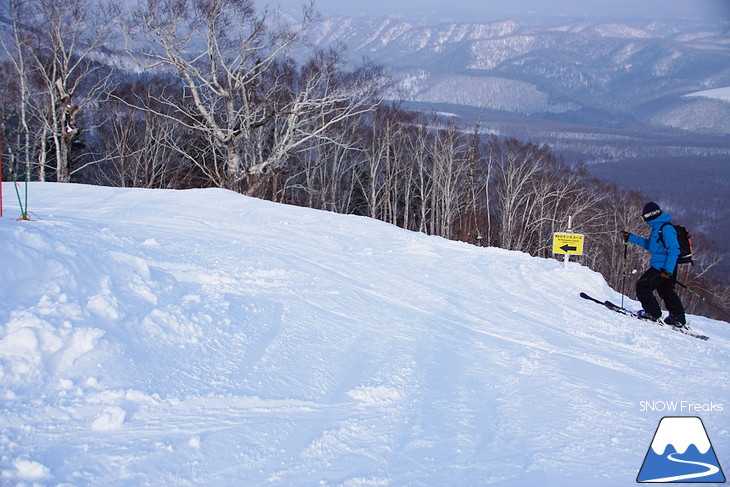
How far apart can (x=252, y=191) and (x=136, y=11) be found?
792 centimetres

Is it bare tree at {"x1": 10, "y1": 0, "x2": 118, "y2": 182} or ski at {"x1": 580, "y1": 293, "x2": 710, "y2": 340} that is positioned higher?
bare tree at {"x1": 10, "y1": 0, "x2": 118, "y2": 182}

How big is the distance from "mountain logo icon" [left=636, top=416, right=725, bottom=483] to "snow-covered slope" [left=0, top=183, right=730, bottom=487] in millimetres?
115

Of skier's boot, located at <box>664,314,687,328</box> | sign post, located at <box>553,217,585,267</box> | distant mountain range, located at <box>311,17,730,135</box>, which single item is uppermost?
distant mountain range, located at <box>311,17,730,135</box>

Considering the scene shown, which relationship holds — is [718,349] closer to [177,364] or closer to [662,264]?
[662,264]

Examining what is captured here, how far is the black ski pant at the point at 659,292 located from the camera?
24.7 feet

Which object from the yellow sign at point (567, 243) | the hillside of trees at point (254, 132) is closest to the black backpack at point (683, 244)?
the yellow sign at point (567, 243)

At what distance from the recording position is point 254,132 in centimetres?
2892

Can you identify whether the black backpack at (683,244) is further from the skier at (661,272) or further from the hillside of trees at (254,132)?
the hillside of trees at (254,132)

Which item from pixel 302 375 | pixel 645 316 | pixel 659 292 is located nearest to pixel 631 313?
pixel 645 316

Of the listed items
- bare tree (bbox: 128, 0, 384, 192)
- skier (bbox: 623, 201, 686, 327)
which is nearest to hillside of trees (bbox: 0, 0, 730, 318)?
bare tree (bbox: 128, 0, 384, 192)

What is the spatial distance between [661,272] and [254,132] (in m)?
25.1

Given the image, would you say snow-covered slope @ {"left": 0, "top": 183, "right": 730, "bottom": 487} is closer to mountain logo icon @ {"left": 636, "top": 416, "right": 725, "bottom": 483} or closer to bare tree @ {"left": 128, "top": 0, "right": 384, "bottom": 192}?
mountain logo icon @ {"left": 636, "top": 416, "right": 725, "bottom": 483}

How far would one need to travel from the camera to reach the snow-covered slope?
10.2 ft

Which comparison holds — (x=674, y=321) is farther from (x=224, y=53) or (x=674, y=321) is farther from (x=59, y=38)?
(x=59, y=38)
